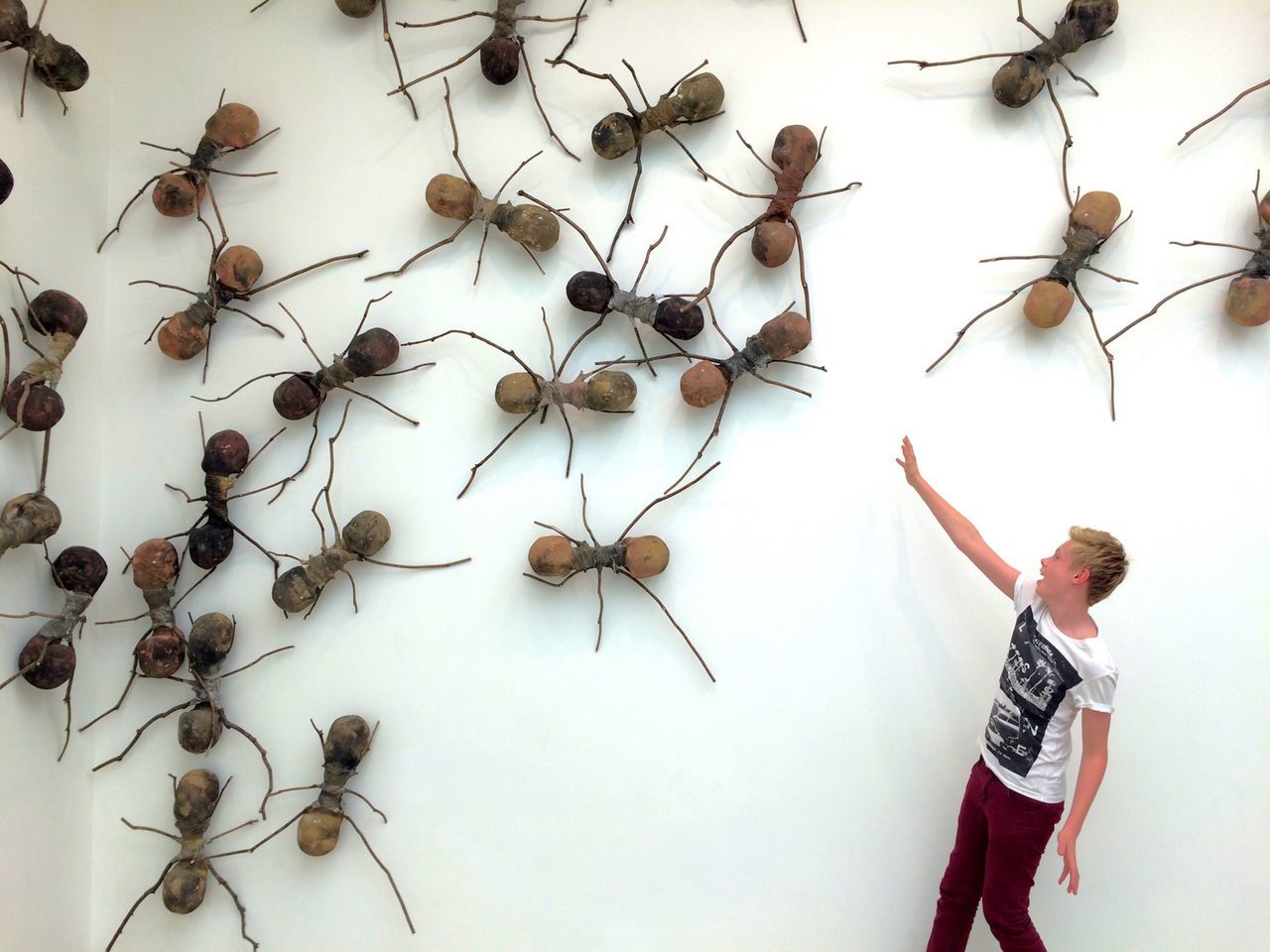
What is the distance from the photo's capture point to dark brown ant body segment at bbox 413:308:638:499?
2373 millimetres

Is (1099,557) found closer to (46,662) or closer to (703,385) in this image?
(703,385)

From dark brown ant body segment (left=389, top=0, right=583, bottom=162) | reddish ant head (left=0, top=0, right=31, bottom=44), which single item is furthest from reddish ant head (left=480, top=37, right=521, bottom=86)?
reddish ant head (left=0, top=0, right=31, bottom=44)

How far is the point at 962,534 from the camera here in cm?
222

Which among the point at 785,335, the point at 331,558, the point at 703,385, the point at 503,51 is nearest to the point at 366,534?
the point at 331,558

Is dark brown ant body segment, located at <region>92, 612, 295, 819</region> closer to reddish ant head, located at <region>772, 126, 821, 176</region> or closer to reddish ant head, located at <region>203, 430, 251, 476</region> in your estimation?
reddish ant head, located at <region>203, 430, 251, 476</region>

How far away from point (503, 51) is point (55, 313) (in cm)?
128

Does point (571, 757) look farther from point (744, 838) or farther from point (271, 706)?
point (271, 706)

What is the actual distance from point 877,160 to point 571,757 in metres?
1.70

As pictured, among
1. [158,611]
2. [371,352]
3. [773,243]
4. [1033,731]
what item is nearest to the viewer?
[1033,731]

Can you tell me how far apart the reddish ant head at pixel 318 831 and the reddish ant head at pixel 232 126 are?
1741mm

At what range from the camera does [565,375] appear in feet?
8.30

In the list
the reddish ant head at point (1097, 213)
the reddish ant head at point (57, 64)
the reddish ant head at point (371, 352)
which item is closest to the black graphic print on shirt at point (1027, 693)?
the reddish ant head at point (1097, 213)

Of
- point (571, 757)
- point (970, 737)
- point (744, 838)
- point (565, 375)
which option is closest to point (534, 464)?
point (565, 375)

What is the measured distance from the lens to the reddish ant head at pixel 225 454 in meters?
2.49
